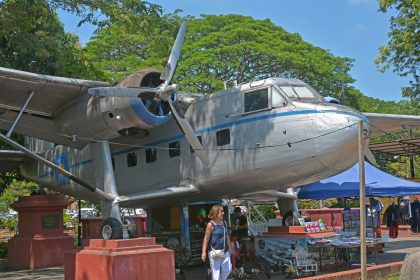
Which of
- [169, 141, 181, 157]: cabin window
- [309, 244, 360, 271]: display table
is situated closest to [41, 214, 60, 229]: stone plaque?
[169, 141, 181, 157]: cabin window

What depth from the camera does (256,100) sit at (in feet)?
42.3

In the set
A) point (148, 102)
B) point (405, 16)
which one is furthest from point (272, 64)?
point (148, 102)

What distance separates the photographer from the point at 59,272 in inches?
611

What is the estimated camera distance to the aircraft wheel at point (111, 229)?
11.8m

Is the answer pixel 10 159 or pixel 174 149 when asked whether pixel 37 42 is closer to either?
pixel 10 159

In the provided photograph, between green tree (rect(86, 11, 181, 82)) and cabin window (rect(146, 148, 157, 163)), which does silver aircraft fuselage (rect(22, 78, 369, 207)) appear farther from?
green tree (rect(86, 11, 181, 82))

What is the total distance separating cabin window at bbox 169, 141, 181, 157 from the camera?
14.3 meters

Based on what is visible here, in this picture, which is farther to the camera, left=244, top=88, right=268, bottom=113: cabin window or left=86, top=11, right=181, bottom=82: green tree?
left=86, top=11, right=181, bottom=82: green tree

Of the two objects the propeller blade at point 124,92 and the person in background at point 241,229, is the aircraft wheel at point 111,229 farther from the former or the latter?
the person in background at point 241,229

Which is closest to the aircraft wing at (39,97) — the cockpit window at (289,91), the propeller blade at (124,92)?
the propeller blade at (124,92)

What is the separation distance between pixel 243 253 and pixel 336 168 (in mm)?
3619

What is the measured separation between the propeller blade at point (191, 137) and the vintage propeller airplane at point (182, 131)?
A: 0.03m

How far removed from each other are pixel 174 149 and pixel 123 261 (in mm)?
4924

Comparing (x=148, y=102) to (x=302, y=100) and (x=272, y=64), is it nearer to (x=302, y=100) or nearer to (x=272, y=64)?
(x=302, y=100)
